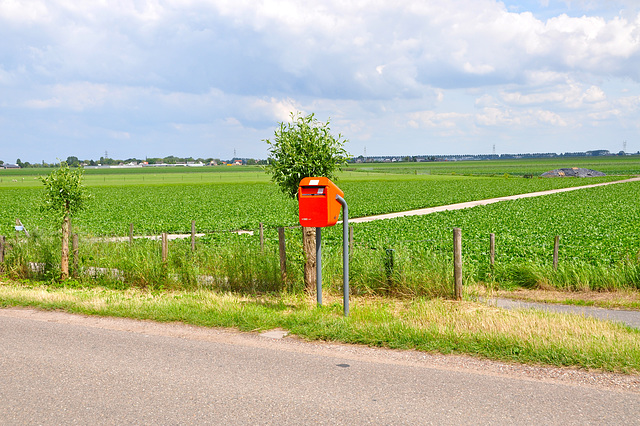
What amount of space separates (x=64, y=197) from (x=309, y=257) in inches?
245

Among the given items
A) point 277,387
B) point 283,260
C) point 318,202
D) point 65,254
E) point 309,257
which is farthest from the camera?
point 65,254

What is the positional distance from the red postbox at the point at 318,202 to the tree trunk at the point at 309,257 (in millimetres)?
1604

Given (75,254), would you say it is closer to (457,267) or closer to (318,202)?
(318,202)

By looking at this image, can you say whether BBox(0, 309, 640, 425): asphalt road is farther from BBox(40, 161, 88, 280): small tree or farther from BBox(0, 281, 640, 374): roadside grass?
BBox(40, 161, 88, 280): small tree

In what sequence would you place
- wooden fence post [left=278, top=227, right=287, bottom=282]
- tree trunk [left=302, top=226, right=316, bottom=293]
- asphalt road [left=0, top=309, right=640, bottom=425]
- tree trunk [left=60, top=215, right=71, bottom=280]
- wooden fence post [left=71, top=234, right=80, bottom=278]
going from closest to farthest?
1. asphalt road [left=0, top=309, right=640, bottom=425]
2. tree trunk [left=302, top=226, right=316, bottom=293]
3. wooden fence post [left=278, top=227, right=287, bottom=282]
4. tree trunk [left=60, top=215, right=71, bottom=280]
5. wooden fence post [left=71, top=234, right=80, bottom=278]

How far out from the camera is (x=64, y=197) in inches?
500

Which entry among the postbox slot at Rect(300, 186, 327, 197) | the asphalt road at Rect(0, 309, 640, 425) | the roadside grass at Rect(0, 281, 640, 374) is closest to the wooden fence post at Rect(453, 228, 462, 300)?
the roadside grass at Rect(0, 281, 640, 374)

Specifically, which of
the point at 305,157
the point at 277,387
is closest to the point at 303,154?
the point at 305,157

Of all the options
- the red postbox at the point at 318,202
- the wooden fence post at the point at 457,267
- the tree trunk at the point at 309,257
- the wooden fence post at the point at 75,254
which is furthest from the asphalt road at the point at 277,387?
the wooden fence post at the point at 75,254

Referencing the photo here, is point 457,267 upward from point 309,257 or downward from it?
downward

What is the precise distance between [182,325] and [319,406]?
3.89 meters

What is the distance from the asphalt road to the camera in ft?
16.1

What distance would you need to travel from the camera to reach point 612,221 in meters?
25.8

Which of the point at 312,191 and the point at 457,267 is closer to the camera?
the point at 312,191
